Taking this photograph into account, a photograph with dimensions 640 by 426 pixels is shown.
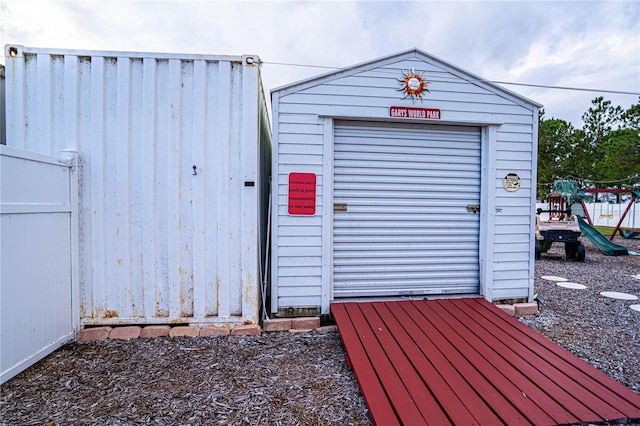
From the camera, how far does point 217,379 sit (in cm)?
238

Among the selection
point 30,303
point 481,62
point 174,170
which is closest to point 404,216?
point 174,170

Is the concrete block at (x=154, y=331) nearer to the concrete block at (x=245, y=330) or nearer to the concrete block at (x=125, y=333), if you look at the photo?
the concrete block at (x=125, y=333)

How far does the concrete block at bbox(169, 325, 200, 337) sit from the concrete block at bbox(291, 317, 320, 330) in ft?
3.43

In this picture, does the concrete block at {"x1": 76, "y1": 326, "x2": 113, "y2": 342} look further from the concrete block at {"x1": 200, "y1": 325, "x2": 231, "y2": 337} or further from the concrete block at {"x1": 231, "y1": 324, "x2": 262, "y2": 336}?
the concrete block at {"x1": 231, "y1": 324, "x2": 262, "y2": 336}

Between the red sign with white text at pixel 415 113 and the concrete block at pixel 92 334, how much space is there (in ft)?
13.1

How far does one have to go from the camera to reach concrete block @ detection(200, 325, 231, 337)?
317cm

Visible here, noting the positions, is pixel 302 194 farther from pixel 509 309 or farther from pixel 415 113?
pixel 509 309

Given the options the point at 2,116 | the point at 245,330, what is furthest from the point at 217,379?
the point at 2,116

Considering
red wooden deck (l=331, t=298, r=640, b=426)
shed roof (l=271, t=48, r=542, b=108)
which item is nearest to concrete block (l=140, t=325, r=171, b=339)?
red wooden deck (l=331, t=298, r=640, b=426)

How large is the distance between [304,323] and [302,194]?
1.50 meters

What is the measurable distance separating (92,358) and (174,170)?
1.93m

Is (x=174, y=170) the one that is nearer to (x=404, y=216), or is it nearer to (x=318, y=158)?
(x=318, y=158)

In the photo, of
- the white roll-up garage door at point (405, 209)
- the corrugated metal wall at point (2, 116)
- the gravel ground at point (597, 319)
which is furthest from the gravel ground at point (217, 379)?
the corrugated metal wall at point (2, 116)

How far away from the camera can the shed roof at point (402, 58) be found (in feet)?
11.1
